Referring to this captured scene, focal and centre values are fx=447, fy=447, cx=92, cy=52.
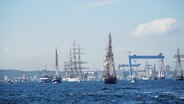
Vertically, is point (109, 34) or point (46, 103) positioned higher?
point (109, 34)

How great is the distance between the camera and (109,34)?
19900cm

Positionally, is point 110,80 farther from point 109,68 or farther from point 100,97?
point 100,97

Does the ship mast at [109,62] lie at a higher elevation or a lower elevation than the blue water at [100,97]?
higher

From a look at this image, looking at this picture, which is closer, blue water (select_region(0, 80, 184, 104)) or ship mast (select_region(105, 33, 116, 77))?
blue water (select_region(0, 80, 184, 104))

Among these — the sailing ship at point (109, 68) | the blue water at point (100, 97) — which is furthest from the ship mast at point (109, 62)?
the blue water at point (100, 97)

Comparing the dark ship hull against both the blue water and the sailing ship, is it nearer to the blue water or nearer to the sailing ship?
the sailing ship

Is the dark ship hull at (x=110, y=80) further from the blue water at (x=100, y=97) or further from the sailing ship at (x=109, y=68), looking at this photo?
the blue water at (x=100, y=97)

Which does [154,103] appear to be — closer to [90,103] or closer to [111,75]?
[90,103]

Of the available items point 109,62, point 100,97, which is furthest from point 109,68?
point 100,97

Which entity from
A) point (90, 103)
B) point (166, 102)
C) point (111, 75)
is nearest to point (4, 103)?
point (90, 103)

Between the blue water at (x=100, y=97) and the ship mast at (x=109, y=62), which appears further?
the ship mast at (x=109, y=62)

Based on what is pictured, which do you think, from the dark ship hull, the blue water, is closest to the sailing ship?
the dark ship hull

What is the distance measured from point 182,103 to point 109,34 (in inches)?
5140

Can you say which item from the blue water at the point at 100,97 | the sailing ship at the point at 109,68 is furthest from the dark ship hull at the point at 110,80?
the blue water at the point at 100,97
